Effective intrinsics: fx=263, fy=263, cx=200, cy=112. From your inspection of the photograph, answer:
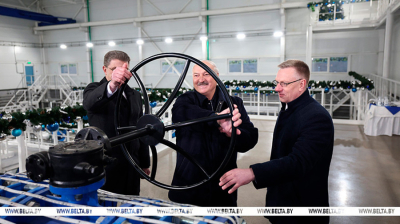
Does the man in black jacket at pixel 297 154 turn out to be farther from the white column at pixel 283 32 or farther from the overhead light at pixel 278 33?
the white column at pixel 283 32

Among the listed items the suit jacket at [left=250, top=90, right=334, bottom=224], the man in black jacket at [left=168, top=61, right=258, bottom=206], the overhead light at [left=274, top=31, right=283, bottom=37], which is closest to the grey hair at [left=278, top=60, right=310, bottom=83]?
the suit jacket at [left=250, top=90, right=334, bottom=224]

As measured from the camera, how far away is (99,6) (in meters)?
15.6

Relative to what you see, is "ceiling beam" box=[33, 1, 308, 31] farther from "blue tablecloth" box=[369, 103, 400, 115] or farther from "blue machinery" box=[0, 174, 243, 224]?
"blue machinery" box=[0, 174, 243, 224]

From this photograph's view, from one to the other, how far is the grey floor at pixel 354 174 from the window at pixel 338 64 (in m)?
6.84

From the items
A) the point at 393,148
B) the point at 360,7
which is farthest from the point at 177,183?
the point at 360,7

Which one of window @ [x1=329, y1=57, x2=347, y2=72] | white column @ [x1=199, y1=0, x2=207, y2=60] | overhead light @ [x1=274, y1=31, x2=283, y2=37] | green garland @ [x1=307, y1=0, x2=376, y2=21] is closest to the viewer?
green garland @ [x1=307, y1=0, x2=376, y2=21]

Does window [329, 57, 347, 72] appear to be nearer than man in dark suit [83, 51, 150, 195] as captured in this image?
No

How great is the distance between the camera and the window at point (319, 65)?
12820 millimetres

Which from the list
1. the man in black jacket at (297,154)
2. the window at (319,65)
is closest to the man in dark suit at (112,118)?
the man in black jacket at (297,154)

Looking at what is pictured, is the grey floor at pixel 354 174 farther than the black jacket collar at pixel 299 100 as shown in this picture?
Yes

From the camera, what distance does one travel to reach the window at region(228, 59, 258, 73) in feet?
44.2

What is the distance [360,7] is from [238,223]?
14038 millimetres

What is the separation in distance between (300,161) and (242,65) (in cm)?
1273

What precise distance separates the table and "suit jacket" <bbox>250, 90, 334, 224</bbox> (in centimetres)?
639
